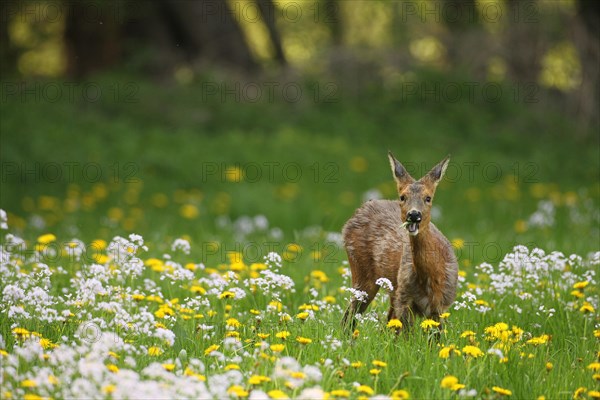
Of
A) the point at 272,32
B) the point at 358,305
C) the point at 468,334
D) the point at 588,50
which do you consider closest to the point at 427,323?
the point at 468,334

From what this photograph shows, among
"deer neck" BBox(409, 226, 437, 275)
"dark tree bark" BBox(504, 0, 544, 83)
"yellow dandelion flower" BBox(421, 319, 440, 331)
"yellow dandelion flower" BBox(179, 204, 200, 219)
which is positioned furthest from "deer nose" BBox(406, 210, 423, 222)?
"dark tree bark" BBox(504, 0, 544, 83)

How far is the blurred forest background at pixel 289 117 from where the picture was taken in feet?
40.8

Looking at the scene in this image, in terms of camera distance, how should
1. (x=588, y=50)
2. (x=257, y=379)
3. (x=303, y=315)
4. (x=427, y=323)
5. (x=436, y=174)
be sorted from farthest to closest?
(x=588, y=50) < (x=436, y=174) < (x=303, y=315) < (x=427, y=323) < (x=257, y=379)

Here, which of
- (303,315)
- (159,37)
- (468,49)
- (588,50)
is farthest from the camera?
(159,37)

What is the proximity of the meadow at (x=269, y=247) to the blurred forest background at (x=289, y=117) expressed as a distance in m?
0.05

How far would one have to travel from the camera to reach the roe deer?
5.31 m

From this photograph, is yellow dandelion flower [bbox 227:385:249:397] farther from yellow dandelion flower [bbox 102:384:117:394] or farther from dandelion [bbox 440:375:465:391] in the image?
dandelion [bbox 440:375:465:391]

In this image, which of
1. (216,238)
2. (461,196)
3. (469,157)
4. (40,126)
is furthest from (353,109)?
(216,238)

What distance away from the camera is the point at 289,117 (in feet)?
52.9

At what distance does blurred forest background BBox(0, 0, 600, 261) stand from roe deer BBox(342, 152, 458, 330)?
4466 millimetres

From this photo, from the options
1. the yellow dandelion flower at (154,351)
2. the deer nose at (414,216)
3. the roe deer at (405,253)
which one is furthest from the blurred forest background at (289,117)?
the yellow dandelion flower at (154,351)

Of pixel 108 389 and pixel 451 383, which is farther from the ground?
pixel 451 383

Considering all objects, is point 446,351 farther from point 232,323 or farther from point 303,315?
point 232,323

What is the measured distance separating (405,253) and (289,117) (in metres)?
10.8
